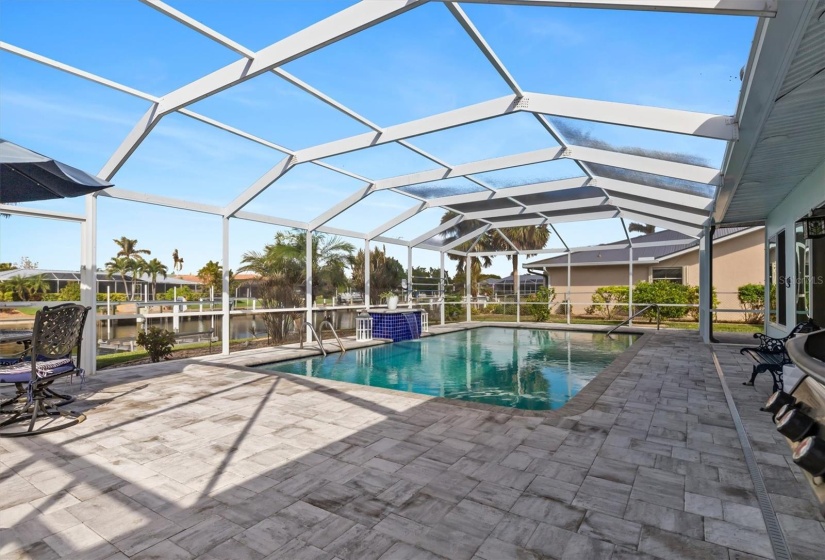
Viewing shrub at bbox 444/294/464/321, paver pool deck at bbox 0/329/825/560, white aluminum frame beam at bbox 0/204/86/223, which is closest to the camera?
paver pool deck at bbox 0/329/825/560

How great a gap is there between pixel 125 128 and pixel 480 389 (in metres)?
7.20

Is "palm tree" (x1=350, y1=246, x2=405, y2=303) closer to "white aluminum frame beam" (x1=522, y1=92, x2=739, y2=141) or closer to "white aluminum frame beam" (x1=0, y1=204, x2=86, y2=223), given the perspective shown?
"white aluminum frame beam" (x1=0, y1=204, x2=86, y2=223)

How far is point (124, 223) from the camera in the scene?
11.2 metres

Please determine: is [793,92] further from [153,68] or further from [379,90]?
[153,68]

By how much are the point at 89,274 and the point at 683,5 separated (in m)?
8.07

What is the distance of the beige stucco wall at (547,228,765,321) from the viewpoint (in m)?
17.2

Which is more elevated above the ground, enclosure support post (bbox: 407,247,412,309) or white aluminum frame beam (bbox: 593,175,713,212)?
white aluminum frame beam (bbox: 593,175,713,212)

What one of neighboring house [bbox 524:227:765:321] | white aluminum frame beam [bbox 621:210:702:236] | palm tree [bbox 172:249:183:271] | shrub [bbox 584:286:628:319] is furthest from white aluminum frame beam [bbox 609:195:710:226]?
palm tree [bbox 172:249:183:271]

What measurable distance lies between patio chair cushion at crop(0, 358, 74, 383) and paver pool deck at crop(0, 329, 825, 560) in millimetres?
607

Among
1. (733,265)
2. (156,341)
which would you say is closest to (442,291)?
(156,341)

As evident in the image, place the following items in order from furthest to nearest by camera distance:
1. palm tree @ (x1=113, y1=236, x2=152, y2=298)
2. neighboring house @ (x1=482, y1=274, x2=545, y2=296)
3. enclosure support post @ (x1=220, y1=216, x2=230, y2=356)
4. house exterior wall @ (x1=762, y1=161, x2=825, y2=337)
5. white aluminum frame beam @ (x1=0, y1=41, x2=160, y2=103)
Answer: neighboring house @ (x1=482, y1=274, x2=545, y2=296) < palm tree @ (x1=113, y1=236, x2=152, y2=298) < enclosure support post @ (x1=220, y1=216, x2=230, y2=356) < house exterior wall @ (x1=762, y1=161, x2=825, y2=337) < white aluminum frame beam @ (x1=0, y1=41, x2=160, y2=103)

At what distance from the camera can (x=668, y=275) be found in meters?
18.7

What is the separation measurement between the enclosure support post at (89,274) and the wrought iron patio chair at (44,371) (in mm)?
2031

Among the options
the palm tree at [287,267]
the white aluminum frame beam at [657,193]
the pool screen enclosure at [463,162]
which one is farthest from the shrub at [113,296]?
the white aluminum frame beam at [657,193]
